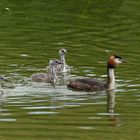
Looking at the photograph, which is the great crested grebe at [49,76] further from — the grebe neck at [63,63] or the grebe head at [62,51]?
the grebe head at [62,51]

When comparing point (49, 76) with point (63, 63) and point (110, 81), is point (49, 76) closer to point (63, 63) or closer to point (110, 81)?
point (63, 63)

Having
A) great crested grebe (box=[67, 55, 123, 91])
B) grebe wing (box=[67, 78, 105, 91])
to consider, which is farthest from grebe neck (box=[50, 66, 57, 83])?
grebe wing (box=[67, 78, 105, 91])

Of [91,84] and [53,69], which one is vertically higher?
[53,69]

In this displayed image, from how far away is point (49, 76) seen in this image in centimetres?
2342

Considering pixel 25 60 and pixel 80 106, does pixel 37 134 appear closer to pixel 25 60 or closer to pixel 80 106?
pixel 80 106

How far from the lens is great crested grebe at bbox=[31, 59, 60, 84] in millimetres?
22678

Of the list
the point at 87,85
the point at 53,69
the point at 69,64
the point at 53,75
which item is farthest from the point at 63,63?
the point at 87,85

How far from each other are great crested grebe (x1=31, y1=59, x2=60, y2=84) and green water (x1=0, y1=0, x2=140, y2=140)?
21 cm

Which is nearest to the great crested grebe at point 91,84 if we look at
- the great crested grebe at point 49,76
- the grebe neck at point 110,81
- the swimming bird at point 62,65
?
the grebe neck at point 110,81

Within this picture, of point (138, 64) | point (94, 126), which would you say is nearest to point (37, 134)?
point (94, 126)

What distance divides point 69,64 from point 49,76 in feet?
6.61

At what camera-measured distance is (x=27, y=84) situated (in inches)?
874

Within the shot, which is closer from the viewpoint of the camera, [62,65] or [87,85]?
[87,85]

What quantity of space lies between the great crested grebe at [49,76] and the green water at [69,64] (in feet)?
0.70
